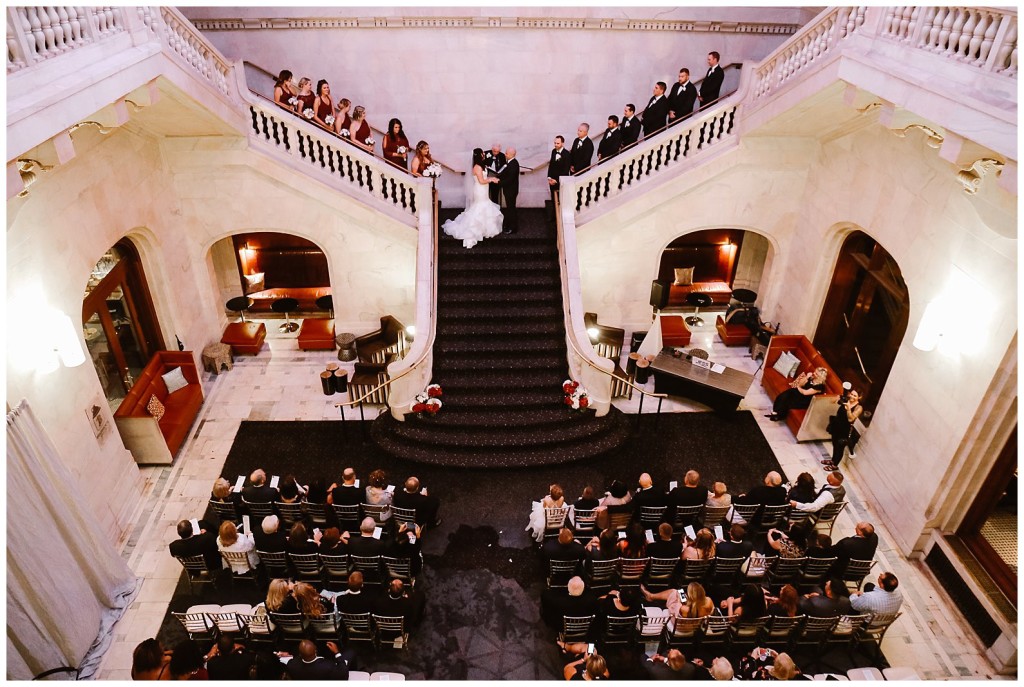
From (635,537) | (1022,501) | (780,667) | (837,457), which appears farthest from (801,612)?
(837,457)

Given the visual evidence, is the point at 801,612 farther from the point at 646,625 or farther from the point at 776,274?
the point at 776,274

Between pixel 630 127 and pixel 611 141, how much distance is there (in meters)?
0.39

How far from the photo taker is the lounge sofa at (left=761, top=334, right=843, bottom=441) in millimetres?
9977

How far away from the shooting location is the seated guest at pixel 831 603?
682 centimetres

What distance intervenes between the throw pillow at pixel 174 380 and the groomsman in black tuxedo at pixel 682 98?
30.1 ft

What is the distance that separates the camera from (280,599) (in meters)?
6.71

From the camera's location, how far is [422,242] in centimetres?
1070

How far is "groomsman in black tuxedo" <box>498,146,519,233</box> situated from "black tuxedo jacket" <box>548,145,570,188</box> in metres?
0.65

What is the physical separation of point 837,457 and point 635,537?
4165 millimetres

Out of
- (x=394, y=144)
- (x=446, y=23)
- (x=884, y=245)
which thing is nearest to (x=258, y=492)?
(x=394, y=144)

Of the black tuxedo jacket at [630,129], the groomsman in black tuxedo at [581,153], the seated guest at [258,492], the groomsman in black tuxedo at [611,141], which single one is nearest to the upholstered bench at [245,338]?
the seated guest at [258,492]

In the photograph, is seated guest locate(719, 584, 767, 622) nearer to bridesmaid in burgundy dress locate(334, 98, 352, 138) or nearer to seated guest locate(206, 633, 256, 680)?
seated guest locate(206, 633, 256, 680)

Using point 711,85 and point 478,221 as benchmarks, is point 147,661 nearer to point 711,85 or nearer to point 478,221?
point 478,221

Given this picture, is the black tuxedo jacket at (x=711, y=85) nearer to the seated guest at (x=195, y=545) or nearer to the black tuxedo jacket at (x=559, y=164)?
the black tuxedo jacket at (x=559, y=164)
